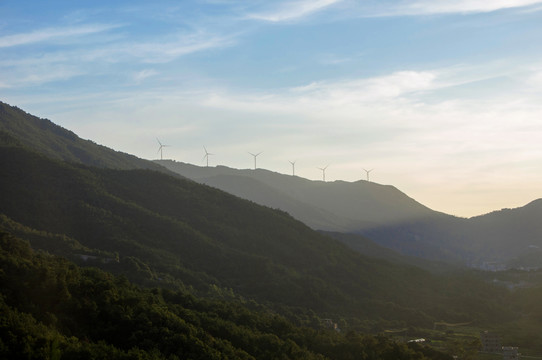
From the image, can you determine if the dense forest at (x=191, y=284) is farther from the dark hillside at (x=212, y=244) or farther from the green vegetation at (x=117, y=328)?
the dark hillside at (x=212, y=244)

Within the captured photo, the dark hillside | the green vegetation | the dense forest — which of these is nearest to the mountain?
the dark hillside

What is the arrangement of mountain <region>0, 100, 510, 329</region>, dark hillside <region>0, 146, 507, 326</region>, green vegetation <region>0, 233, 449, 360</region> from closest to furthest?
1. green vegetation <region>0, 233, 449, 360</region>
2. mountain <region>0, 100, 510, 329</region>
3. dark hillside <region>0, 146, 507, 326</region>

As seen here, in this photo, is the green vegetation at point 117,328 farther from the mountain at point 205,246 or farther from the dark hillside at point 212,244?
the dark hillside at point 212,244

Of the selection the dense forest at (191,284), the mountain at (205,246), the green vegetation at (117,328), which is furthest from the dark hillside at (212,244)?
the green vegetation at (117,328)

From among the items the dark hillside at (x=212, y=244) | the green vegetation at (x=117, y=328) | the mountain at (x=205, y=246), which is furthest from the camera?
the dark hillside at (x=212, y=244)

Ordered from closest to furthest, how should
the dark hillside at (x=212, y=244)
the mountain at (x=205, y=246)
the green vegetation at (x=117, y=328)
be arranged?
the green vegetation at (x=117, y=328)
the mountain at (x=205, y=246)
the dark hillside at (x=212, y=244)

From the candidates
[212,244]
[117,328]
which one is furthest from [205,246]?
[117,328]

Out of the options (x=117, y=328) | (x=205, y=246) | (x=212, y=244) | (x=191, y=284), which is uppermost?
(x=212, y=244)

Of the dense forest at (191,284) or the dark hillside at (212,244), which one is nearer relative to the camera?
the dense forest at (191,284)

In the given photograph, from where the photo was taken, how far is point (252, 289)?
421ft

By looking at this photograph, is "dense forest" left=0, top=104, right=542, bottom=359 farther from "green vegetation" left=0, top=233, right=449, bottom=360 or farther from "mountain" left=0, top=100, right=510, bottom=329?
"mountain" left=0, top=100, right=510, bottom=329

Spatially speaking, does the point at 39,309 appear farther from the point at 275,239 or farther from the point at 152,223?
the point at 275,239

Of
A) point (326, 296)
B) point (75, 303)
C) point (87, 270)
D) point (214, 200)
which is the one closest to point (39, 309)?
point (75, 303)

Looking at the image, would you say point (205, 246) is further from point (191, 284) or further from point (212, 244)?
point (191, 284)
